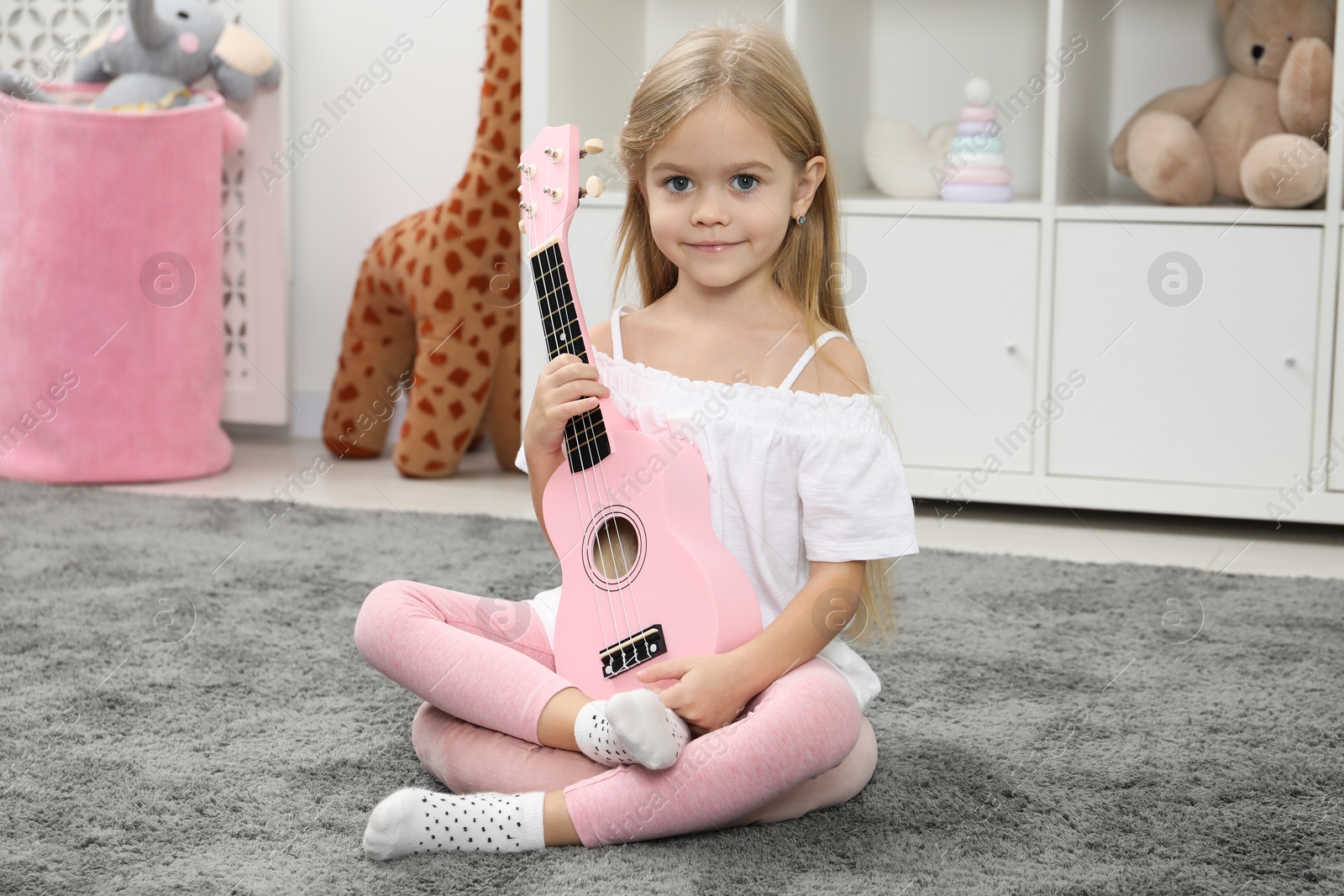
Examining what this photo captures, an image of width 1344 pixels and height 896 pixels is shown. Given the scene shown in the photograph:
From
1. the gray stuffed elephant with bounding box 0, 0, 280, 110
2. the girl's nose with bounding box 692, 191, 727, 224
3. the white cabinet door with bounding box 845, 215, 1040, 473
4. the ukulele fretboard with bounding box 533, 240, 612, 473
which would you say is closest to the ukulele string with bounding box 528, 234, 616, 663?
the ukulele fretboard with bounding box 533, 240, 612, 473

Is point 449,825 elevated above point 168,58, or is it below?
below

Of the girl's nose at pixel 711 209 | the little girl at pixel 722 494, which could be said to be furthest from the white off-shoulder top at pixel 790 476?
the girl's nose at pixel 711 209

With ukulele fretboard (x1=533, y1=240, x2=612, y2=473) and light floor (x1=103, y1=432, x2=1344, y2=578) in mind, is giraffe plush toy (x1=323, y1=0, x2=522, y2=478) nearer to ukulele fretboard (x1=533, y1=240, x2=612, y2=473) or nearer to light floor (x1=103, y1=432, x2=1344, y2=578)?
light floor (x1=103, y1=432, x2=1344, y2=578)

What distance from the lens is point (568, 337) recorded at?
96 cm

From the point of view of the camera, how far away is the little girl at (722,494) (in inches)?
33.4

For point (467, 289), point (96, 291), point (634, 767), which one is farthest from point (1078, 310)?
point (96, 291)

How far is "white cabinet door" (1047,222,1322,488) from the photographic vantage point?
1.71 m

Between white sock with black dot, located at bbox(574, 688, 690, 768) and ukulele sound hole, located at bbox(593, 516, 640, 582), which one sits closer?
white sock with black dot, located at bbox(574, 688, 690, 768)

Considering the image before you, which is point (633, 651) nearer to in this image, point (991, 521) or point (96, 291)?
point (991, 521)

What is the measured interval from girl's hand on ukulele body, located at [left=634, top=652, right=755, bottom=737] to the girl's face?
0.28 m

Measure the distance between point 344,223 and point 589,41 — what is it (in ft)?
2.07

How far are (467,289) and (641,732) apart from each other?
1.36 metres

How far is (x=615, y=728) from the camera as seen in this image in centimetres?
82

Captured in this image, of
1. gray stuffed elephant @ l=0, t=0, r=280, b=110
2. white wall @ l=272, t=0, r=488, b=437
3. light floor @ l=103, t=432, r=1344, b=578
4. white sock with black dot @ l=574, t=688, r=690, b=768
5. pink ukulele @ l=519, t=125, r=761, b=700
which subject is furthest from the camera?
white wall @ l=272, t=0, r=488, b=437
